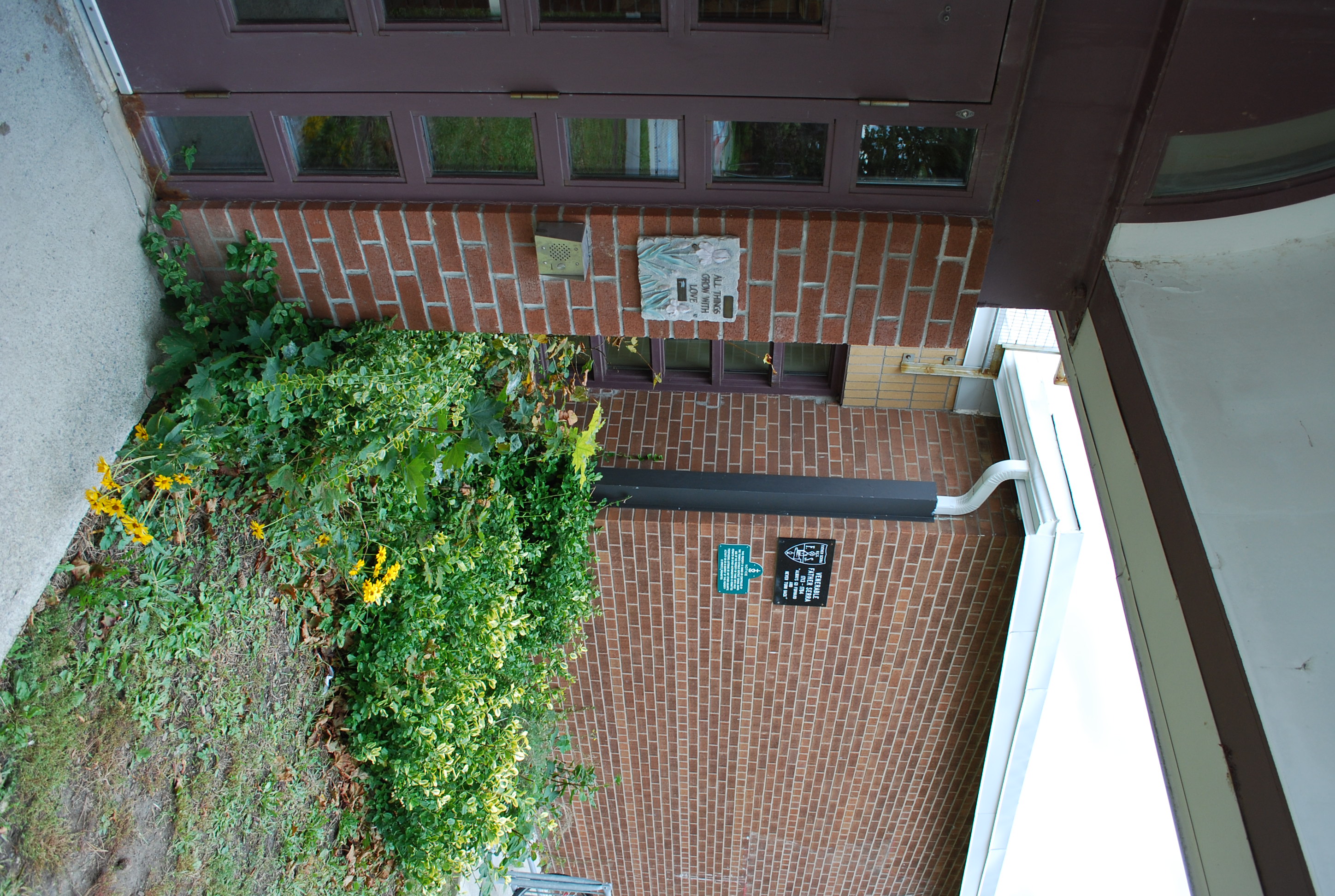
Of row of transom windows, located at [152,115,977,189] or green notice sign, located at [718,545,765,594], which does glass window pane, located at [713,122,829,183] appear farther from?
green notice sign, located at [718,545,765,594]

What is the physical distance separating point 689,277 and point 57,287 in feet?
7.83

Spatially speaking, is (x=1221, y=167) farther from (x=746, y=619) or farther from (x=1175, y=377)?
(x=746, y=619)

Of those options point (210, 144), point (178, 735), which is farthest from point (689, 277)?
point (178, 735)

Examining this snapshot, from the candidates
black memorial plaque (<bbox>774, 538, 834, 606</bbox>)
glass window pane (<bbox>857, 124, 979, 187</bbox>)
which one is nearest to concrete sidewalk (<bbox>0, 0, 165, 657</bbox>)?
glass window pane (<bbox>857, 124, 979, 187</bbox>)

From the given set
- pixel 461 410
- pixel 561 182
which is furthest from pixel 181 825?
pixel 561 182

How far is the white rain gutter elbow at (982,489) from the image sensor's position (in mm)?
4816

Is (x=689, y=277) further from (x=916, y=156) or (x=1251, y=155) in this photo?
(x=1251, y=155)

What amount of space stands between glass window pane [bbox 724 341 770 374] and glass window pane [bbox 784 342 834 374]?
15cm

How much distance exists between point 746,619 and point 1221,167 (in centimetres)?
382

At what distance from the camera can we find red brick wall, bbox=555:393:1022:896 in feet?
17.1

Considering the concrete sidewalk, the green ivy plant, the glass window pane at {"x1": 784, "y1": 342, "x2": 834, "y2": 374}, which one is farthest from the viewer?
the glass window pane at {"x1": 784, "y1": 342, "x2": 834, "y2": 374}

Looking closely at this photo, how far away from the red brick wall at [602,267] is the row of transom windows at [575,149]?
0.48 feet

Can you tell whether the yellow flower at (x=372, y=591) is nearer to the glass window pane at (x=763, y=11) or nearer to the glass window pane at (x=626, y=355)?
the glass window pane at (x=626, y=355)

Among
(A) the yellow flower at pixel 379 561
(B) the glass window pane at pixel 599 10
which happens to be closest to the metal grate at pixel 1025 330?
(B) the glass window pane at pixel 599 10
